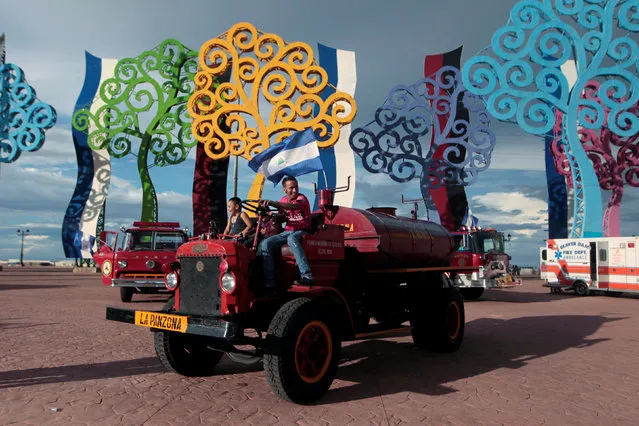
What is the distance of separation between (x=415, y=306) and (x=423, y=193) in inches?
1149

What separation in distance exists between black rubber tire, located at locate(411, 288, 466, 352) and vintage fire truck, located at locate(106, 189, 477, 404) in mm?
17

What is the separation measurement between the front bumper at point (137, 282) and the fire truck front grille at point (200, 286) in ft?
29.1

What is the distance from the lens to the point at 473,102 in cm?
3609

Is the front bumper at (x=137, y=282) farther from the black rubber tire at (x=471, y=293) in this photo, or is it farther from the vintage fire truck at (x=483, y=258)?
the black rubber tire at (x=471, y=293)

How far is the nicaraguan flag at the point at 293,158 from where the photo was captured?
1146cm

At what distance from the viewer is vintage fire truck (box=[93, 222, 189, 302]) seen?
15.0 meters

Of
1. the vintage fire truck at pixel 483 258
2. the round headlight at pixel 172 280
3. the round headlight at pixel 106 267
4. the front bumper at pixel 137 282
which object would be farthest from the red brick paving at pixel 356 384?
the vintage fire truck at pixel 483 258

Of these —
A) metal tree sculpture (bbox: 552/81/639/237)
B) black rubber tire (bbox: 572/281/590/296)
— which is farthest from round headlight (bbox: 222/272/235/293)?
metal tree sculpture (bbox: 552/81/639/237)

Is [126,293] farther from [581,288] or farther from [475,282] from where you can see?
[581,288]

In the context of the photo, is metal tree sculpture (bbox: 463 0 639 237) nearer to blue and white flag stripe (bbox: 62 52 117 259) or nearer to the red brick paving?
the red brick paving

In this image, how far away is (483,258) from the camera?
2078cm

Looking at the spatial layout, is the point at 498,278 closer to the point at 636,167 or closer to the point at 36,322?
the point at 636,167

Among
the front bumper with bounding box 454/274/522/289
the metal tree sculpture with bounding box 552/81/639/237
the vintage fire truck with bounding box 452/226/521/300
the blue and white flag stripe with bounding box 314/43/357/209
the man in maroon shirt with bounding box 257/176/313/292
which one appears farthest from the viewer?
the blue and white flag stripe with bounding box 314/43/357/209

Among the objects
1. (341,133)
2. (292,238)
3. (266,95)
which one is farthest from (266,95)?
(292,238)
